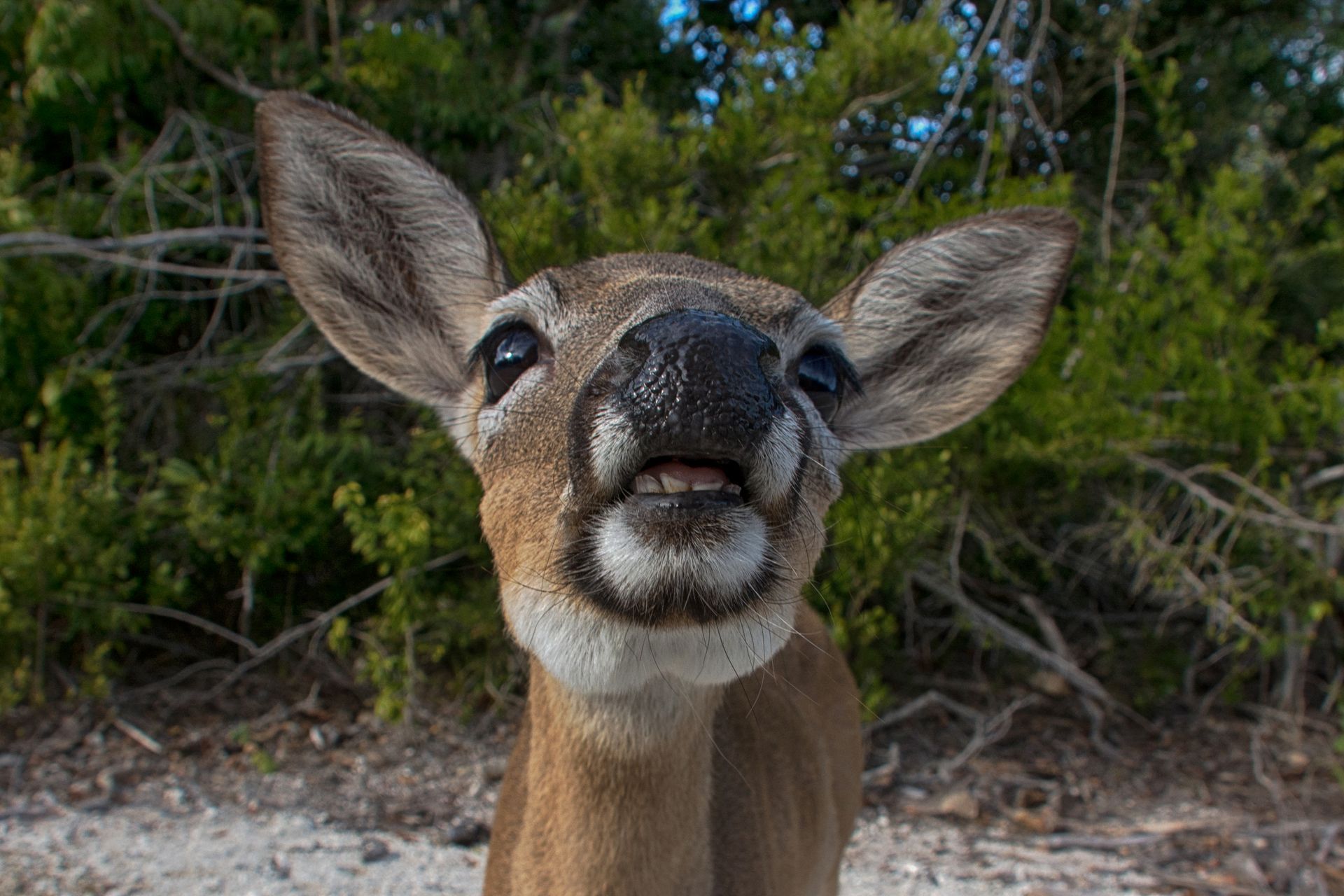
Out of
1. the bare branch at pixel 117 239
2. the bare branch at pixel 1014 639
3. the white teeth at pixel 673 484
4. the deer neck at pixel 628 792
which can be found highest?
the bare branch at pixel 117 239

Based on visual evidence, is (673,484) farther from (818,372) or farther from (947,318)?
(947,318)

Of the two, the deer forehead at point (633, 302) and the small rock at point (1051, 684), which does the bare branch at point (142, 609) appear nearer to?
the deer forehead at point (633, 302)

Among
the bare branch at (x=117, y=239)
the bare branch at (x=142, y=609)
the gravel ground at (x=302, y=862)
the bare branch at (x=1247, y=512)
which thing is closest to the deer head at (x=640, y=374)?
the gravel ground at (x=302, y=862)

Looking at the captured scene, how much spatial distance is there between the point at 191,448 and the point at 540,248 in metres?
2.87

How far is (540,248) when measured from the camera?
441 cm

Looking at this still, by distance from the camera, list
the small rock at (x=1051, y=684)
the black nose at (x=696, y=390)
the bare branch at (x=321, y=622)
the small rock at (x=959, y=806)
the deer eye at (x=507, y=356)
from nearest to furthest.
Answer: the black nose at (x=696, y=390), the deer eye at (x=507, y=356), the small rock at (x=959, y=806), the bare branch at (x=321, y=622), the small rock at (x=1051, y=684)

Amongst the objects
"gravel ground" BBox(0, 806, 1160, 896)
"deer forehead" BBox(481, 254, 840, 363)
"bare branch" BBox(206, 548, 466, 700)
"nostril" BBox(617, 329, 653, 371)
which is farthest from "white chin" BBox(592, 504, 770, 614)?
Result: "bare branch" BBox(206, 548, 466, 700)

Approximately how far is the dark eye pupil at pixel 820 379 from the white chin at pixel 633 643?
2.08 ft

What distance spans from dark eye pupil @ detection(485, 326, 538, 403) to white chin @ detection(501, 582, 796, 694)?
1.83ft

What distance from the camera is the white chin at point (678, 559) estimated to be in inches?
58.6

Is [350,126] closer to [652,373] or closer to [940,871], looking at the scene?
[652,373]

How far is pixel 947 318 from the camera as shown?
8.93 ft

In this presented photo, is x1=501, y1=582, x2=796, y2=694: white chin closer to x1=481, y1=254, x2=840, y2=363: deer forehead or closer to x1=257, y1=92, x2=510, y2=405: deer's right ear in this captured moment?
x1=481, y1=254, x2=840, y2=363: deer forehead

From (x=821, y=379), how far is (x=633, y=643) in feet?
2.92
